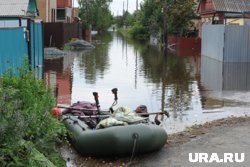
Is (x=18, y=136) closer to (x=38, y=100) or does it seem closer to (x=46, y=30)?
(x=38, y=100)

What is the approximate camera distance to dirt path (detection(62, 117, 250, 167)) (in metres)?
7.79

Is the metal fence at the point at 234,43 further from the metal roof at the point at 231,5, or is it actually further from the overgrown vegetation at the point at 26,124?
the overgrown vegetation at the point at 26,124

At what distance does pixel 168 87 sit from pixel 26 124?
41.8 feet

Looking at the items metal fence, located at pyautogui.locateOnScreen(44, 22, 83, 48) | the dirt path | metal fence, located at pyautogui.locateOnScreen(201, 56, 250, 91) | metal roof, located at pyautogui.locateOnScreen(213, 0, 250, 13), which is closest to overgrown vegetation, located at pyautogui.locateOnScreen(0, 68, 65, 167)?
the dirt path

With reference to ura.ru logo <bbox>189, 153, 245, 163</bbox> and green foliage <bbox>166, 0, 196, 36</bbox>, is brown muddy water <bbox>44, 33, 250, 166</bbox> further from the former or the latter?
green foliage <bbox>166, 0, 196, 36</bbox>

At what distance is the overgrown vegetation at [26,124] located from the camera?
480cm

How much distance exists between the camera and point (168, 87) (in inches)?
692

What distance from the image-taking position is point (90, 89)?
16.7 m

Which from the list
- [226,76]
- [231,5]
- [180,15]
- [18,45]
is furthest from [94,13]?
[18,45]

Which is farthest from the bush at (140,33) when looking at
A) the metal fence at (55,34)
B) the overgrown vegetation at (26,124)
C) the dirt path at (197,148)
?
the overgrown vegetation at (26,124)

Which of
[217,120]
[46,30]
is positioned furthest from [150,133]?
[46,30]

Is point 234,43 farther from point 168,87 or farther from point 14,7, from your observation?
point 14,7

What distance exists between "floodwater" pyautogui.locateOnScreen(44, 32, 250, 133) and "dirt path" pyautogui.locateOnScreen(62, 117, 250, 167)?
0.91 m

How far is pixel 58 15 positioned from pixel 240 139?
1994 inches
